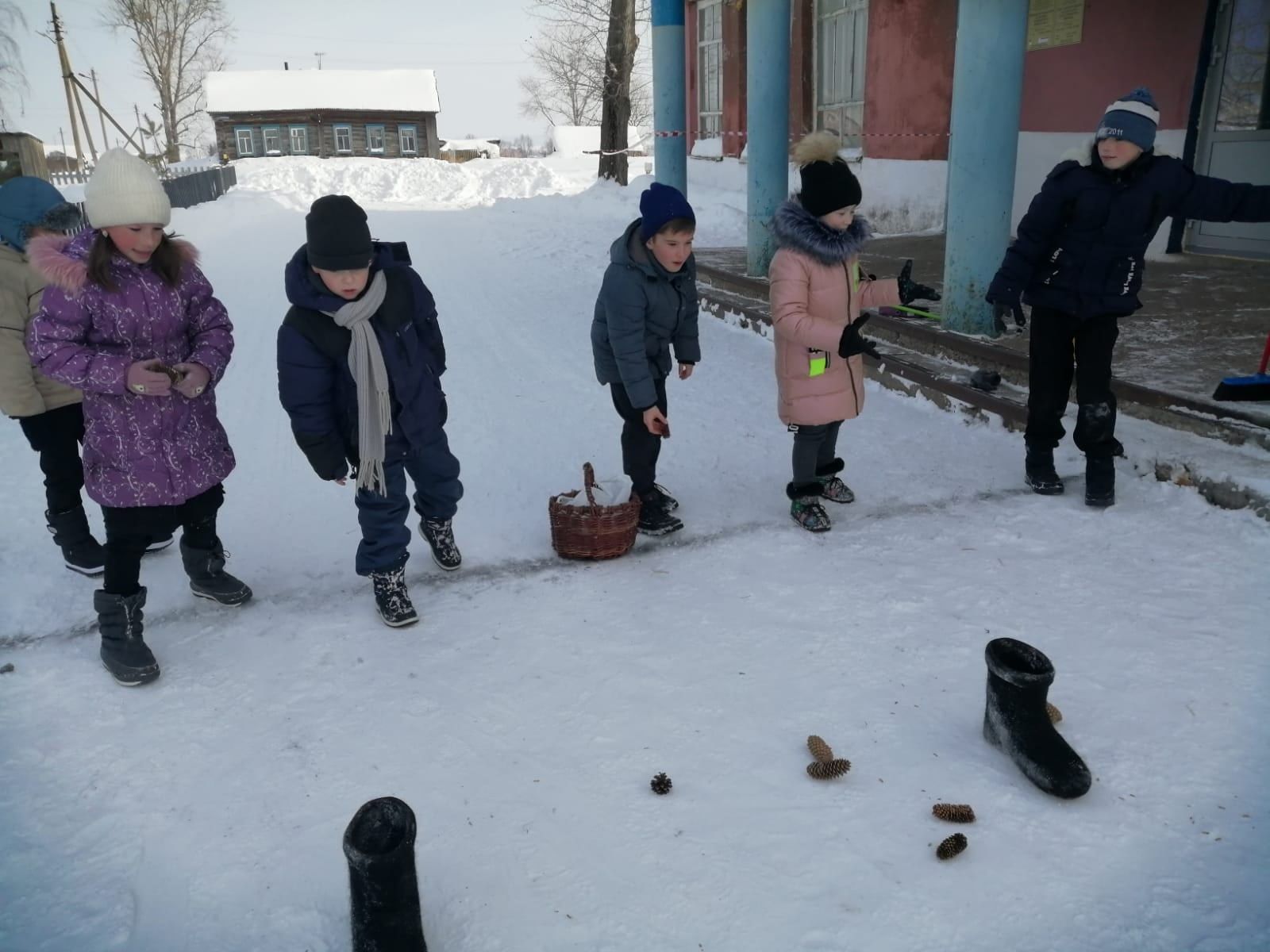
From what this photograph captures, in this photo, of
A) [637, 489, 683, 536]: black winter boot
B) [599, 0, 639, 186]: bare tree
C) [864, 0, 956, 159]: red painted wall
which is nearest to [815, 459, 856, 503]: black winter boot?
[637, 489, 683, 536]: black winter boot

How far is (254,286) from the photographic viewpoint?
10.5 metres

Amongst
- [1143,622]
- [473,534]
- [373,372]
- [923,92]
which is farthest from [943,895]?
[923,92]

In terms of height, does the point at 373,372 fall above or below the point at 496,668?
above

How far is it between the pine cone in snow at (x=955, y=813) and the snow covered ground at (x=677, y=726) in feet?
0.09

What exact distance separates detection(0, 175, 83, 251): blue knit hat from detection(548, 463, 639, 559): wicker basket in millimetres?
2121

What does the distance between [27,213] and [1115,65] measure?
9.03m

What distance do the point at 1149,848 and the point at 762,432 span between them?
135 inches

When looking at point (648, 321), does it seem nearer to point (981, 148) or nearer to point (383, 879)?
point (383, 879)

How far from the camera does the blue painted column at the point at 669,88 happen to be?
10953 millimetres

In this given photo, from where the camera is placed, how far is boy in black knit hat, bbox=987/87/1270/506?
12.3 feet

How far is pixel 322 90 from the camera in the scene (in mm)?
44281

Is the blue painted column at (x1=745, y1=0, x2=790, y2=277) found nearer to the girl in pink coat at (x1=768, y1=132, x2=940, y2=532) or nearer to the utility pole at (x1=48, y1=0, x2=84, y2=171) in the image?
the girl in pink coat at (x1=768, y1=132, x2=940, y2=532)

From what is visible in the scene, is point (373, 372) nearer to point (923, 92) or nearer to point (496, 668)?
point (496, 668)

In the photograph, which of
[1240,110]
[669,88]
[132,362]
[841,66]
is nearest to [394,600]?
[132,362]
